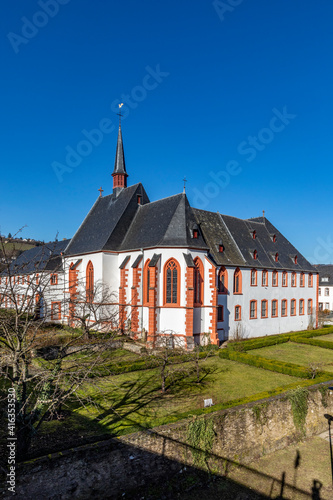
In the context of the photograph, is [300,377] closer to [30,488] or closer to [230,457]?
[230,457]

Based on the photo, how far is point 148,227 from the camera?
31.1 m

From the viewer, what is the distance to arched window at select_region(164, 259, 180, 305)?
2770 cm

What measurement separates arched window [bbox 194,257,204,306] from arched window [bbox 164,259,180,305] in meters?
1.71

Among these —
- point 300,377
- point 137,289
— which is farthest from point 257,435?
point 137,289

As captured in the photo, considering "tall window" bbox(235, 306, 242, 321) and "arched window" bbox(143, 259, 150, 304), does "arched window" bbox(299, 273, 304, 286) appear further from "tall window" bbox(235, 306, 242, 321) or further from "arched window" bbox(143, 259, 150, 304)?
"arched window" bbox(143, 259, 150, 304)

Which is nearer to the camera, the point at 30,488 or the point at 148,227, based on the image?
the point at 30,488

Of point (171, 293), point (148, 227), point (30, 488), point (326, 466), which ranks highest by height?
point (148, 227)

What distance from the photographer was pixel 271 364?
22172 mm

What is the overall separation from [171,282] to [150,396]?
1199 centimetres

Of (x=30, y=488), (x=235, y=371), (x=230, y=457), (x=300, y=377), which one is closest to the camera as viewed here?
(x=30, y=488)

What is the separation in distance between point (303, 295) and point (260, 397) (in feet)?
96.2

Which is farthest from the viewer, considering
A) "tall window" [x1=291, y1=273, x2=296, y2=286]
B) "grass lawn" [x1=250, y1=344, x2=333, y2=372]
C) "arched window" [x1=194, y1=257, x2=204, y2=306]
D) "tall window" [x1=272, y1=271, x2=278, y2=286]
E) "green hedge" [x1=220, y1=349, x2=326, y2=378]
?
"tall window" [x1=291, y1=273, x2=296, y2=286]

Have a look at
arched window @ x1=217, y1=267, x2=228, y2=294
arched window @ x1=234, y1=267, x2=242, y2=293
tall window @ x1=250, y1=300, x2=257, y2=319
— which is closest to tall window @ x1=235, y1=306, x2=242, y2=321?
arched window @ x1=234, y1=267, x2=242, y2=293

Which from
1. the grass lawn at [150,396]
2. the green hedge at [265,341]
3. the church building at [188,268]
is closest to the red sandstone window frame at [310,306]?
the church building at [188,268]
